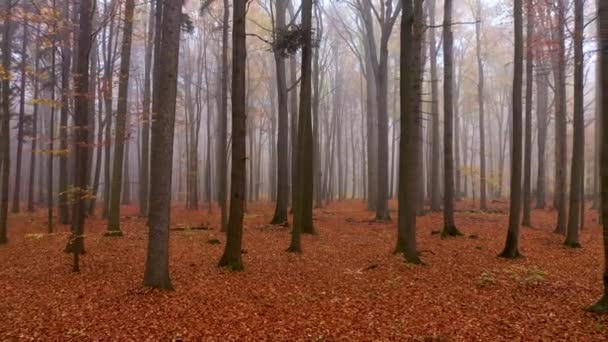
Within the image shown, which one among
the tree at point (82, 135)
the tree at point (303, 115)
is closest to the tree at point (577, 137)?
the tree at point (303, 115)

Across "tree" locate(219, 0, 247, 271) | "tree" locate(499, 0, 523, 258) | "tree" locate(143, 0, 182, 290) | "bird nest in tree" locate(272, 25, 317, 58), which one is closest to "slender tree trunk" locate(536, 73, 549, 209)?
"tree" locate(499, 0, 523, 258)

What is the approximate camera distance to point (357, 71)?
38125 millimetres

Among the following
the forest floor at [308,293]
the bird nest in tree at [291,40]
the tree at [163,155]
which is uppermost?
the bird nest in tree at [291,40]

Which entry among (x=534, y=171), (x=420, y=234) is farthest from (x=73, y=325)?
(x=534, y=171)

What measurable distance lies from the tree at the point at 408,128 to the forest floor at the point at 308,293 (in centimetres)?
67

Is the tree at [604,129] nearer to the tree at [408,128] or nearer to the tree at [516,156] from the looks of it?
the tree at [408,128]

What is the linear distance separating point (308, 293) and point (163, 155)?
352 centimetres

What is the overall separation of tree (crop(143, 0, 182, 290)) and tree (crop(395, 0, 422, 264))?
5.06 meters

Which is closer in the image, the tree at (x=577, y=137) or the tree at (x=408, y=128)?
the tree at (x=408, y=128)

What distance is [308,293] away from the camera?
7879 millimetres

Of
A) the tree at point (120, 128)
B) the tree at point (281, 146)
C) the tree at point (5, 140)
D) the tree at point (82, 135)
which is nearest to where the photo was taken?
the tree at point (82, 135)

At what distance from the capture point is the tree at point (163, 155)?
7.54 m

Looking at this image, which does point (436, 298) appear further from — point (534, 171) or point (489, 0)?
point (534, 171)

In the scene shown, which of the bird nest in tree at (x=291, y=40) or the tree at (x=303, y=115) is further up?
the bird nest in tree at (x=291, y=40)
